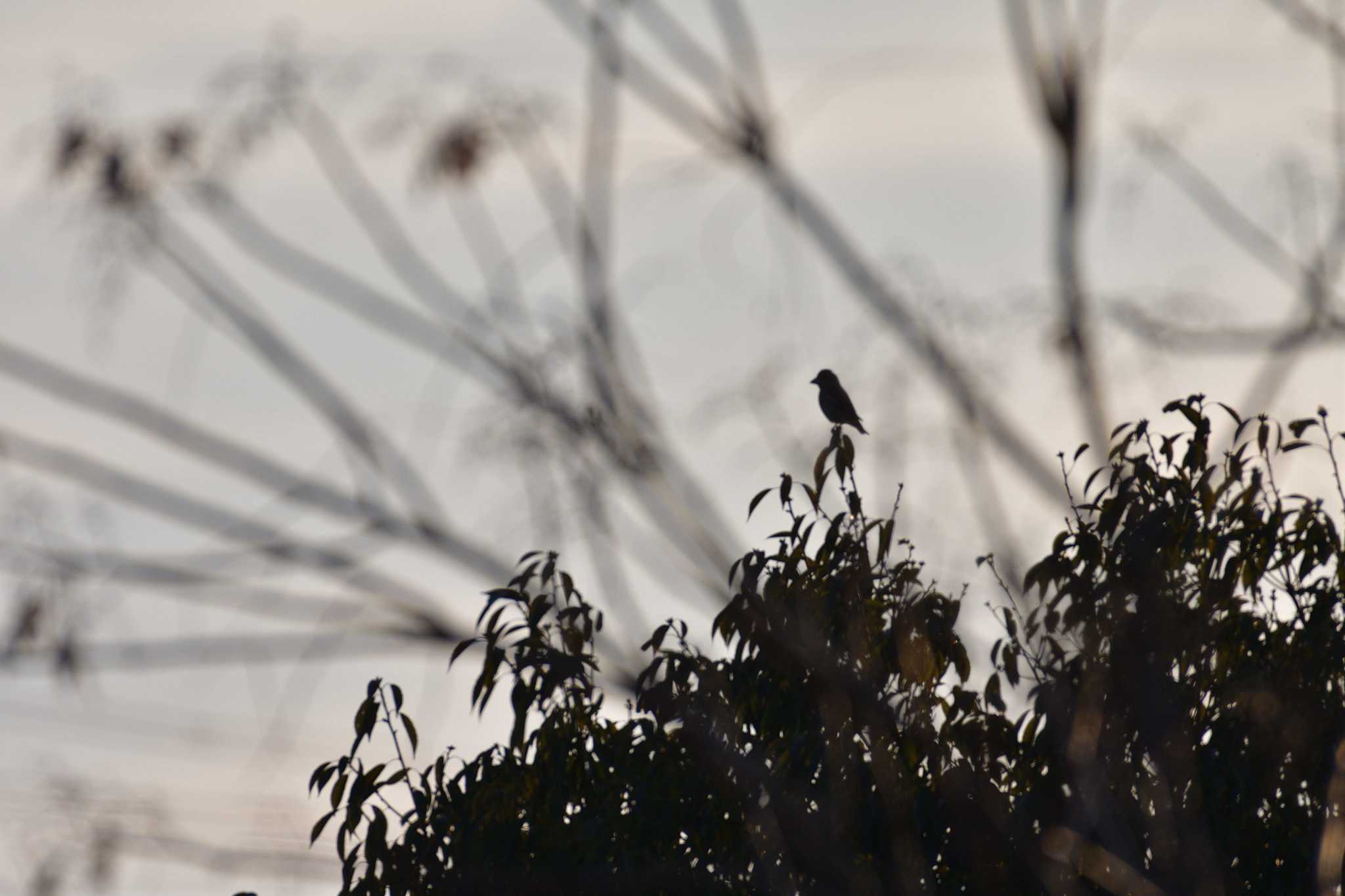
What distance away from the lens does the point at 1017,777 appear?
5.60m

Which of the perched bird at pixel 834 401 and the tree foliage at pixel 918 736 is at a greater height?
the perched bird at pixel 834 401

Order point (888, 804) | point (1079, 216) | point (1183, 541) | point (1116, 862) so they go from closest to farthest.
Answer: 1. point (1116, 862)
2. point (888, 804)
3. point (1183, 541)
4. point (1079, 216)

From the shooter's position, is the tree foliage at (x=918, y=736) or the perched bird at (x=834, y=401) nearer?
the tree foliage at (x=918, y=736)

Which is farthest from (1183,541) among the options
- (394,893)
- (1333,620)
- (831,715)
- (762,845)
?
(394,893)

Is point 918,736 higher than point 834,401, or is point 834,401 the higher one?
point 834,401

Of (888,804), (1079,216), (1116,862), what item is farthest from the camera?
(1079,216)

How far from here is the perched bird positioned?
7.64m

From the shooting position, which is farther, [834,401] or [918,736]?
[834,401]

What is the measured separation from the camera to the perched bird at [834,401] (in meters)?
7.64

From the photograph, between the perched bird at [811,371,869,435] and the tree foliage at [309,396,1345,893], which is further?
the perched bird at [811,371,869,435]

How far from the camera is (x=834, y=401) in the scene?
7844mm

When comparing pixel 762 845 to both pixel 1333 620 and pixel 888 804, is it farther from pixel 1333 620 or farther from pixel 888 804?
pixel 1333 620

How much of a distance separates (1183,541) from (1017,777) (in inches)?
40.6

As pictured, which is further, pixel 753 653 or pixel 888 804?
pixel 753 653
